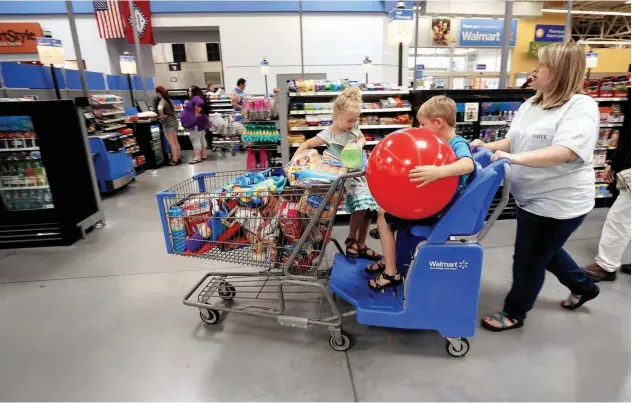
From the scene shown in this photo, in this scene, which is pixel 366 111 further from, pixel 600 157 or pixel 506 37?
pixel 600 157

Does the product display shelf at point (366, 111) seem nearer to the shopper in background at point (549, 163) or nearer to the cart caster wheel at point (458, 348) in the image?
the shopper in background at point (549, 163)

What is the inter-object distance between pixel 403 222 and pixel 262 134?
161 inches

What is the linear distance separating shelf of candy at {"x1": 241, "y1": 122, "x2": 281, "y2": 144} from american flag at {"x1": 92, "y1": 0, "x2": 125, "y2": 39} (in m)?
10.5

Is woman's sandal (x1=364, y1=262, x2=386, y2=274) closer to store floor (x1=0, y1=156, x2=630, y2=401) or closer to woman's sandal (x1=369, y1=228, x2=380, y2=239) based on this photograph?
store floor (x1=0, y1=156, x2=630, y2=401)

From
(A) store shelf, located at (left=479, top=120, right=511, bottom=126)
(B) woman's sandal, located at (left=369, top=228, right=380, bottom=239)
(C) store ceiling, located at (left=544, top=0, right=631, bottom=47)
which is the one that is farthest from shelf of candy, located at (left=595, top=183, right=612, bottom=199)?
Answer: (C) store ceiling, located at (left=544, top=0, right=631, bottom=47)

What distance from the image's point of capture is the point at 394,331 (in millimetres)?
2459

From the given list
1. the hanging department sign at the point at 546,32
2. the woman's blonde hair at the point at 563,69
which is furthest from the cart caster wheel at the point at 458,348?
the hanging department sign at the point at 546,32

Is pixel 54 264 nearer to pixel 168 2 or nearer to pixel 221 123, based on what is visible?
pixel 221 123

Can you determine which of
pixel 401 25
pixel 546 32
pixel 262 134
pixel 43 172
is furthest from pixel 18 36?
pixel 546 32

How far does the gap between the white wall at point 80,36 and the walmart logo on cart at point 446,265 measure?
15.5 metres

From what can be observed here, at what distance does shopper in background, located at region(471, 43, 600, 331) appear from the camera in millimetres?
1875

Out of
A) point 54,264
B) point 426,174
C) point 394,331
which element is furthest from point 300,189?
point 54,264

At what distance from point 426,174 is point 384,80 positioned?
40.5ft

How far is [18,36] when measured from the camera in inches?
496
